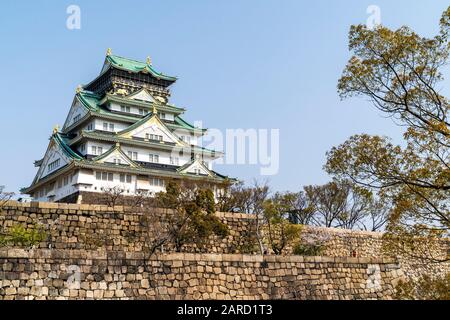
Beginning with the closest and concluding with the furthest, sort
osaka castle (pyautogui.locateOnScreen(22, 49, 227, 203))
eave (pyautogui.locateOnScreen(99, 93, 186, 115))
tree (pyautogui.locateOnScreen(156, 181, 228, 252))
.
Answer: tree (pyautogui.locateOnScreen(156, 181, 228, 252)), osaka castle (pyautogui.locateOnScreen(22, 49, 227, 203)), eave (pyautogui.locateOnScreen(99, 93, 186, 115))

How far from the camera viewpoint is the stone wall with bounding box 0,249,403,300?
11.9 metres

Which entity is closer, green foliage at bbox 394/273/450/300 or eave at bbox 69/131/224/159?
green foliage at bbox 394/273/450/300

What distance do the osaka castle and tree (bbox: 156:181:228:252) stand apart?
11.2 m

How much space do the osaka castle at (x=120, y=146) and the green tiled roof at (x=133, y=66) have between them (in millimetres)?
106

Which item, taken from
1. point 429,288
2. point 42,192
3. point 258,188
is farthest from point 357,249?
point 42,192

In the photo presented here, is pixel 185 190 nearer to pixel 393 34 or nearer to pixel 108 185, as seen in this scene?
pixel 108 185

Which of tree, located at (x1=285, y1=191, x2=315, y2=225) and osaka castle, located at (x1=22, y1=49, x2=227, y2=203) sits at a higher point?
osaka castle, located at (x1=22, y1=49, x2=227, y2=203)

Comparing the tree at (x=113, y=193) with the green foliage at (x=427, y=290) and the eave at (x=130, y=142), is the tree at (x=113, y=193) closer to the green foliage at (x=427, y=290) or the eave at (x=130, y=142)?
the eave at (x=130, y=142)

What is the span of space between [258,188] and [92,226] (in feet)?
35.8

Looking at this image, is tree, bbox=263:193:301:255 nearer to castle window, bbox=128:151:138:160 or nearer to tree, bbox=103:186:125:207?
tree, bbox=103:186:125:207

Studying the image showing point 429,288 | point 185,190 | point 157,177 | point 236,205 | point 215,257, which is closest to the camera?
point 429,288

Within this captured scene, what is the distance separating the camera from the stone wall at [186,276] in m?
11.9

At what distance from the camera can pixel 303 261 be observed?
15742 mm

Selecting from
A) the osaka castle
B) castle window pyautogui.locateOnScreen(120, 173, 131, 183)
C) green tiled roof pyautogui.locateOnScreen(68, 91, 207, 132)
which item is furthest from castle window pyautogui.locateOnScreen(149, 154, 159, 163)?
green tiled roof pyautogui.locateOnScreen(68, 91, 207, 132)
